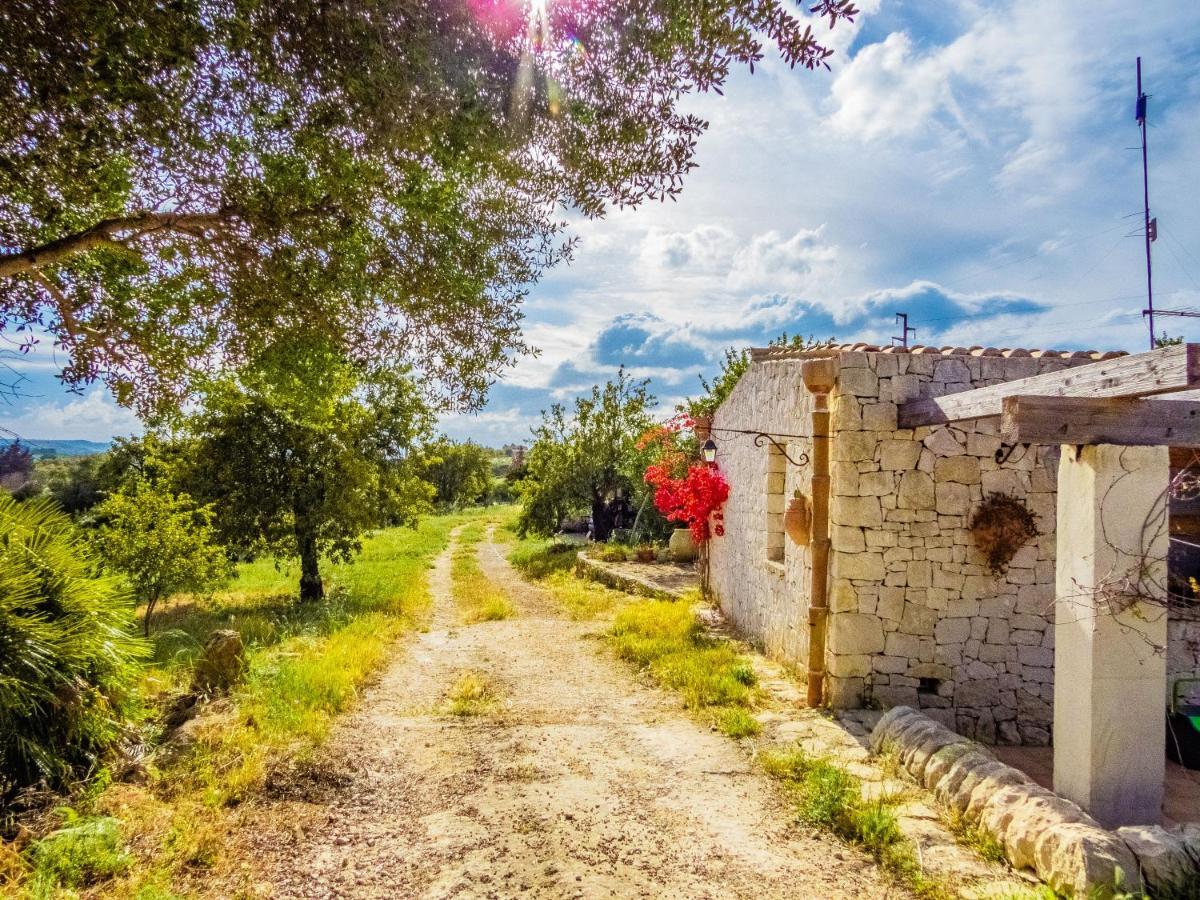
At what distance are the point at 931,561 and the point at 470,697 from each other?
537cm

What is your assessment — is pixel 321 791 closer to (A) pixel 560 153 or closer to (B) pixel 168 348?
(B) pixel 168 348

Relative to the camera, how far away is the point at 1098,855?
11.5ft

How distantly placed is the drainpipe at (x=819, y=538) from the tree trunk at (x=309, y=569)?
1104cm

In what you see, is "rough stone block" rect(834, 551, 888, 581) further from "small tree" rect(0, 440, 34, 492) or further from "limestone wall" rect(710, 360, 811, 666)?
"small tree" rect(0, 440, 34, 492)

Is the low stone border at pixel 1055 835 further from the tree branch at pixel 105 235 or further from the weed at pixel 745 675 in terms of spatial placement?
the tree branch at pixel 105 235

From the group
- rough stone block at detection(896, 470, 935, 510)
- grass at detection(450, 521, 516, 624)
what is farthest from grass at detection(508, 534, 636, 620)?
rough stone block at detection(896, 470, 935, 510)

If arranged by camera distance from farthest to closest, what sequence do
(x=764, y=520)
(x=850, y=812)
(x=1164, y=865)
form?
1. (x=764, y=520)
2. (x=850, y=812)
3. (x=1164, y=865)

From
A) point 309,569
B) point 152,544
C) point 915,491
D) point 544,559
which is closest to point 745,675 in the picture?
point 915,491

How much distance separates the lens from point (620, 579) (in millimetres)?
14789

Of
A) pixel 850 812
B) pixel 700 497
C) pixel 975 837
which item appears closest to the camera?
pixel 975 837

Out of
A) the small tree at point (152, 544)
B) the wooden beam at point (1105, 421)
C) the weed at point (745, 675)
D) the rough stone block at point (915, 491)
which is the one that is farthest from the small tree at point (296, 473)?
the wooden beam at point (1105, 421)

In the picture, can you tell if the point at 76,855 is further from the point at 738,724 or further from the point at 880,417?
the point at 880,417

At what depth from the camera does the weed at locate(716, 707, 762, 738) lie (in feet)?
20.3

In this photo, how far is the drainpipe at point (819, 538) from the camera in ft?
22.6
